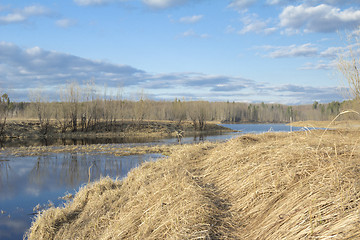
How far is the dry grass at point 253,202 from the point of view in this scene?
2812 mm

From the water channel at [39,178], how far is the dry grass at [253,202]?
2055mm

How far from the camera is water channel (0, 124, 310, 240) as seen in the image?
822 cm

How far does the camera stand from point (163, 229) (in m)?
3.69

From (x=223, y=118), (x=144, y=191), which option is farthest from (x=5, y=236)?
(x=223, y=118)

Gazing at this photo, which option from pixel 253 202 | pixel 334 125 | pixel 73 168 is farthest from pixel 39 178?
pixel 334 125

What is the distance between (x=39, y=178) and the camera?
13391 mm

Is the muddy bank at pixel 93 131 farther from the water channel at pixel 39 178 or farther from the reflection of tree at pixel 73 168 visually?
the reflection of tree at pixel 73 168

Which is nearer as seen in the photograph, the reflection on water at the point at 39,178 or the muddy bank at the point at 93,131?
the reflection on water at the point at 39,178

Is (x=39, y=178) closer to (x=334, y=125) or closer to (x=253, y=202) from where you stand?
(x=253, y=202)

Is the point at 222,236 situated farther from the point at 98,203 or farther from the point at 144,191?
the point at 98,203

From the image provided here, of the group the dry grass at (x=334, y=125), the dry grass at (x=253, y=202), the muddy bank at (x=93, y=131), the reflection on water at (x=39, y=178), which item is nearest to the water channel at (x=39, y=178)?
the reflection on water at (x=39, y=178)

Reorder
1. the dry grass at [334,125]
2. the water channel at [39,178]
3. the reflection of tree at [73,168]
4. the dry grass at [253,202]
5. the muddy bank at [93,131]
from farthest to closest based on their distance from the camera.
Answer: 1. the muddy bank at [93,131]
2. the reflection of tree at [73,168]
3. the water channel at [39,178]
4. the dry grass at [334,125]
5. the dry grass at [253,202]

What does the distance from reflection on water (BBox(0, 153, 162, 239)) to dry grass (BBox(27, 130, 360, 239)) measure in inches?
133

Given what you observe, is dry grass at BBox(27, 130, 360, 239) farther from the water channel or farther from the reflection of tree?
the reflection of tree
